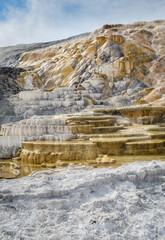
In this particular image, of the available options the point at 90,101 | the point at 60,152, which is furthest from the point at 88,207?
the point at 90,101

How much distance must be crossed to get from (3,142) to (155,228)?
8.09 meters

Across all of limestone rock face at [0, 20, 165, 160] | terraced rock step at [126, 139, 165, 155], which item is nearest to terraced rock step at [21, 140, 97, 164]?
limestone rock face at [0, 20, 165, 160]

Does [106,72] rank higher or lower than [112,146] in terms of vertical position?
higher

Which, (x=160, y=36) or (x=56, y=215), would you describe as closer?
(x=56, y=215)

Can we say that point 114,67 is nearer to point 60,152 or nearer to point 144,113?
point 144,113

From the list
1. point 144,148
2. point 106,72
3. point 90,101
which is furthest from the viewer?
point 106,72

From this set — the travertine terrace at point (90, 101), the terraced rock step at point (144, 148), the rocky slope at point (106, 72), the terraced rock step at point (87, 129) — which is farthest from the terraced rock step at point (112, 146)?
the rocky slope at point (106, 72)

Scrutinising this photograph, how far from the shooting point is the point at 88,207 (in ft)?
9.84

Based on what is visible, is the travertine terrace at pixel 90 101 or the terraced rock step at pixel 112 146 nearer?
the terraced rock step at pixel 112 146

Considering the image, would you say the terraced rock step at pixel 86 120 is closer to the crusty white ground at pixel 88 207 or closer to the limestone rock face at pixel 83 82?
the limestone rock face at pixel 83 82

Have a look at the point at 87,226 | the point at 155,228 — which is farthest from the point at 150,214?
the point at 87,226

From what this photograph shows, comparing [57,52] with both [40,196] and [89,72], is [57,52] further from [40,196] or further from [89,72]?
[40,196]

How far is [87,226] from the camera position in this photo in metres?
2.58

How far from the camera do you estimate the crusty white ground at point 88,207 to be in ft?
8.12
